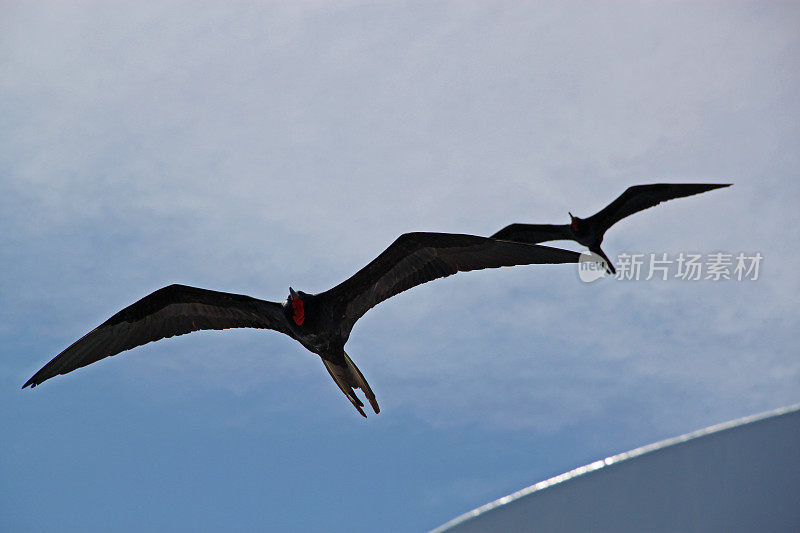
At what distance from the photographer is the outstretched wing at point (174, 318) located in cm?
1340

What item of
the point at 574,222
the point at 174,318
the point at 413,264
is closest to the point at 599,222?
the point at 574,222

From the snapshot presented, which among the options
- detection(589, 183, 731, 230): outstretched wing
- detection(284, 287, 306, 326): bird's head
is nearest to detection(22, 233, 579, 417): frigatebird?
detection(284, 287, 306, 326): bird's head

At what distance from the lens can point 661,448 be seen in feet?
35.6

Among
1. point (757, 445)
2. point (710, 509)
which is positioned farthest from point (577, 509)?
point (757, 445)

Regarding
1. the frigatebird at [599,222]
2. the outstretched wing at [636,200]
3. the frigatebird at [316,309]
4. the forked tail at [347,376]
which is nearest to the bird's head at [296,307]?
the frigatebird at [316,309]

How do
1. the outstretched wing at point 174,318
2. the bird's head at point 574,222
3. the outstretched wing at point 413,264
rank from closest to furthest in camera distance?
the outstretched wing at point 413,264 → the outstretched wing at point 174,318 → the bird's head at point 574,222

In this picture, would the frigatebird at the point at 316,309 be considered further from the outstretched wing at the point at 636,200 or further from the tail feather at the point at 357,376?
the outstretched wing at the point at 636,200

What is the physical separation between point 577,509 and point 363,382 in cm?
418

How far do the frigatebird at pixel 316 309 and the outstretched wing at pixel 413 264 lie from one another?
14mm

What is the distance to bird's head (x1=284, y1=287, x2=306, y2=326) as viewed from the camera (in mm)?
13180

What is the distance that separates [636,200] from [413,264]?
5.93m

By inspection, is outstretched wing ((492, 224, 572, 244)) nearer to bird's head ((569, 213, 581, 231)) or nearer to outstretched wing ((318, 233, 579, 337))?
bird's head ((569, 213, 581, 231))

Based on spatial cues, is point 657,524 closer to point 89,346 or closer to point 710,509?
point 710,509

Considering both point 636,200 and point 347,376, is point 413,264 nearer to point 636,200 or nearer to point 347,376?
point 347,376
